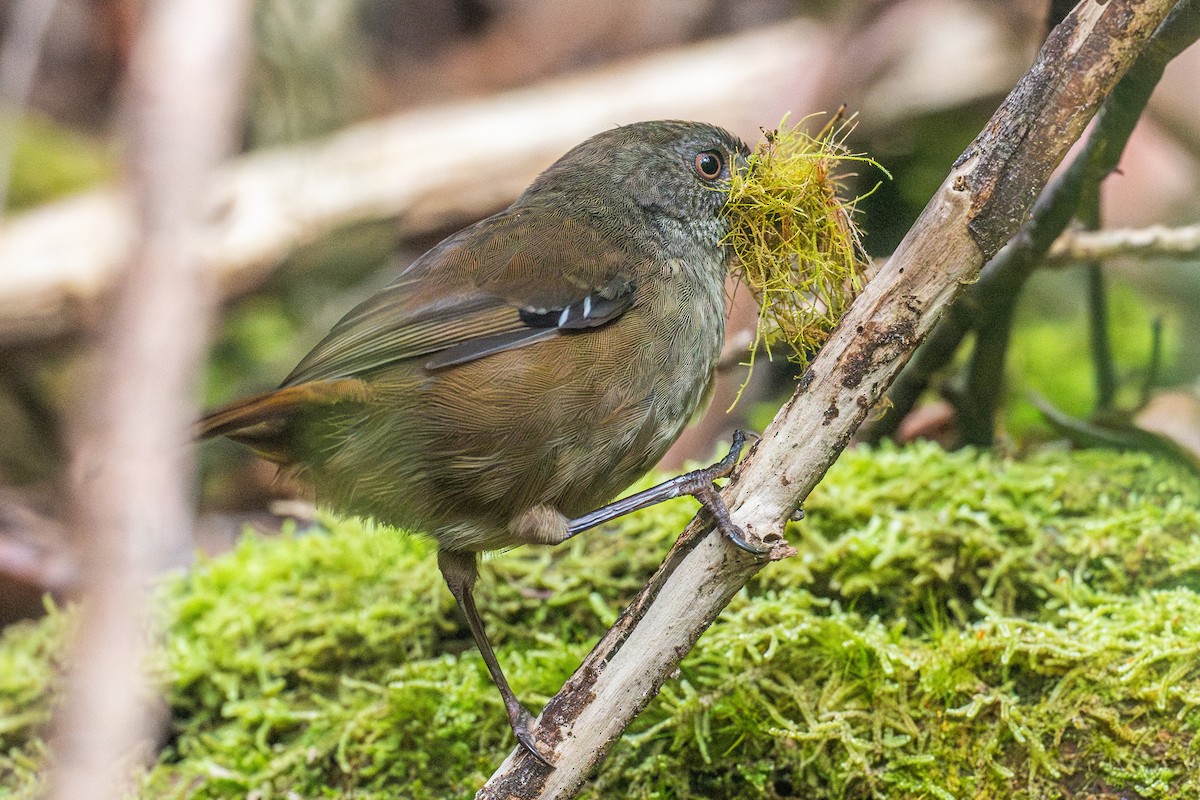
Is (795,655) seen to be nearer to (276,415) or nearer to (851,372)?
(851,372)

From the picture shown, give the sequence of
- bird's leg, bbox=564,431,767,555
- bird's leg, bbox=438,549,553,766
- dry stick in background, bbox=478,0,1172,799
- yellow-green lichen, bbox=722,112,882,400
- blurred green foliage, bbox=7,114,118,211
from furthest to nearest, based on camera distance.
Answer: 1. blurred green foliage, bbox=7,114,118,211
2. bird's leg, bbox=438,549,553,766
3. yellow-green lichen, bbox=722,112,882,400
4. bird's leg, bbox=564,431,767,555
5. dry stick in background, bbox=478,0,1172,799

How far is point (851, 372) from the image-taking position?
210cm

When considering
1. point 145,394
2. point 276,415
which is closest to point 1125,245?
point 276,415

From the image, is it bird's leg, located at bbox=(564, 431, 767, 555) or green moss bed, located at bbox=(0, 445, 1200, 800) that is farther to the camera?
green moss bed, located at bbox=(0, 445, 1200, 800)

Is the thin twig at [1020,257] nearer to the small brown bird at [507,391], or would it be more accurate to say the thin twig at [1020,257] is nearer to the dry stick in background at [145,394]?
the small brown bird at [507,391]

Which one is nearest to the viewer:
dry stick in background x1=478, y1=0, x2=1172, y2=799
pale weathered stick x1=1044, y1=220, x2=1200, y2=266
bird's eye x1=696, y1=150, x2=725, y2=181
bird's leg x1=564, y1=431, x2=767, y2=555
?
dry stick in background x1=478, y1=0, x2=1172, y2=799

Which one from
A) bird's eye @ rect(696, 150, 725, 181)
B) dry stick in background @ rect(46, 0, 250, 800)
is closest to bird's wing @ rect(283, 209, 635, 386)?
bird's eye @ rect(696, 150, 725, 181)

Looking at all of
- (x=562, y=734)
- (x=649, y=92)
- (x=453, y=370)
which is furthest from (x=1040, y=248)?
(x=649, y=92)

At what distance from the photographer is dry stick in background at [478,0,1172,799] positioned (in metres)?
1.97

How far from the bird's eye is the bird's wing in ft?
1.30

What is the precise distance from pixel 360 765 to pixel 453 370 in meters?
1.24

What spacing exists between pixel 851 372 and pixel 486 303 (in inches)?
45.8

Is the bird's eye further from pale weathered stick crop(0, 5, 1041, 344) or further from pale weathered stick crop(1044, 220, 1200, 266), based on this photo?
pale weathered stick crop(0, 5, 1041, 344)

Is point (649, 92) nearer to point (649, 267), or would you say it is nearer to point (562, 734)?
point (649, 267)
